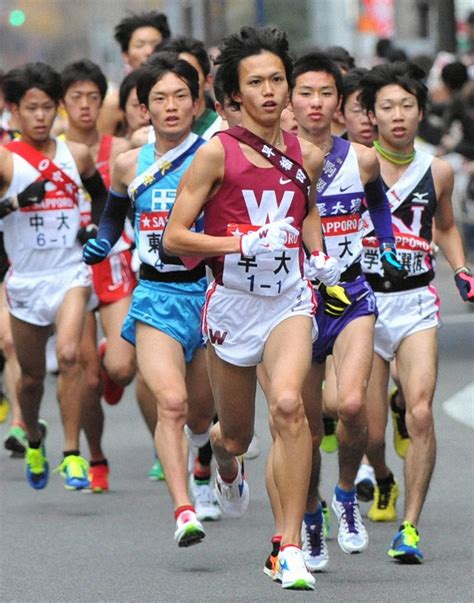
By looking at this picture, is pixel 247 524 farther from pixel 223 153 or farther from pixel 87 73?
pixel 87 73

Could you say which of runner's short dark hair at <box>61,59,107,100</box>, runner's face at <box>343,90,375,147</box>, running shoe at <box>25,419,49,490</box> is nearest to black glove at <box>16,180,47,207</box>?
running shoe at <box>25,419,49,490</box>

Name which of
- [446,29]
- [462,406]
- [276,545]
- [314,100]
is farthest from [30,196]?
[446,29]

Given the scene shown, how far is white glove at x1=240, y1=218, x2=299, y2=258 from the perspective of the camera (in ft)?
25.4

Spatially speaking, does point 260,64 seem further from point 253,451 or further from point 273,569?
point 253,451

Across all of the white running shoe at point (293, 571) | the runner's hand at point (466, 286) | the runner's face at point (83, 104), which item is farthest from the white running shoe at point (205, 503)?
the runner's face at point (83, 104)

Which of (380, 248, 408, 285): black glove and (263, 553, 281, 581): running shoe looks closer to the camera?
(263, 553, 281, 581): running shoe

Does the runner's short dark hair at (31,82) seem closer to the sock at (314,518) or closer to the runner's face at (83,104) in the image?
the runner's face at (83,104)

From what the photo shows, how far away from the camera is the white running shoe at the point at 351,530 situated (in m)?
9.08

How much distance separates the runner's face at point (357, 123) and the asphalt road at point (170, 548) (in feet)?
6.46

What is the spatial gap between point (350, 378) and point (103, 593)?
1516 millimetres

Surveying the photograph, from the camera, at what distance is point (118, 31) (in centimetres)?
1383

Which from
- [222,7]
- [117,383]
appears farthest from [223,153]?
[222,7]

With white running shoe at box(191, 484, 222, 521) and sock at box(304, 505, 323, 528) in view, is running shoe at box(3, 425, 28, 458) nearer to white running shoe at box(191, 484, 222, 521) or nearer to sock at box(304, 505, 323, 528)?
white running shoe at box(191, 484, 222, 521)

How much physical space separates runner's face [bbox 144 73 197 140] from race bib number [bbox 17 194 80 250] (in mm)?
1412
